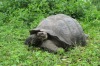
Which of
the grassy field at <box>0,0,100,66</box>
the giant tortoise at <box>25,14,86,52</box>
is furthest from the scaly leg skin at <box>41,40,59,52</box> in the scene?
the grassy field at <box>0,0,100,66</box>

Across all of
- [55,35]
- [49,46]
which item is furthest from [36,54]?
[55,35]

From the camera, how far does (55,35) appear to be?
564 centimetres

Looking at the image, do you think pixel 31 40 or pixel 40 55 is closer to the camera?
pixel 40 55

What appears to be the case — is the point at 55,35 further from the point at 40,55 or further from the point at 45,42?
the point at 40,55

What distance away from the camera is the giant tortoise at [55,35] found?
18.6 feet

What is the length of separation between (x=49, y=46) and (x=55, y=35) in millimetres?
227

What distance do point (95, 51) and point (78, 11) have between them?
9.37ft

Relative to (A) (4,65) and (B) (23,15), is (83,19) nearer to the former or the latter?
(B) (23,15)

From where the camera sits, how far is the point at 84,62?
496cm

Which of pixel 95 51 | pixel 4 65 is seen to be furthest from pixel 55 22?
pixel 4 65

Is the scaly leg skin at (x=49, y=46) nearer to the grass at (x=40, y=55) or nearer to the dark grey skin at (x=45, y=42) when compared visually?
the dark grey skin at (x=45, y=42)

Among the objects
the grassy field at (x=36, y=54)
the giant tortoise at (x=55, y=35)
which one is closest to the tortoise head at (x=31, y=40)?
the giant tortoise at (x=55, y=35)

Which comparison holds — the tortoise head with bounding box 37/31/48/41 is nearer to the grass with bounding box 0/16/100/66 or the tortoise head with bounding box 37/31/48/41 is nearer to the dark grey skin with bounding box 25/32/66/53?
the dark grey skin with bounding box 25/32/66/53

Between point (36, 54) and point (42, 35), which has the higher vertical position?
point (42, 35)
